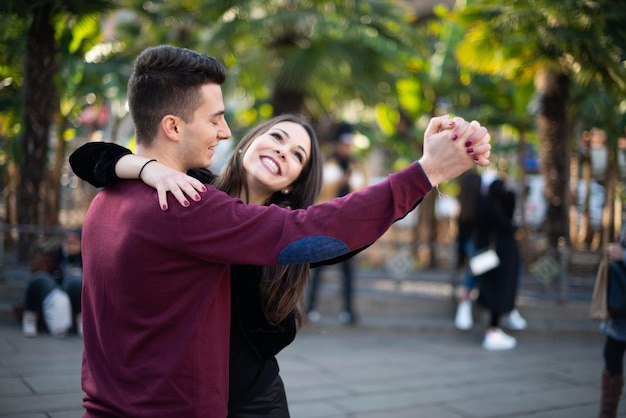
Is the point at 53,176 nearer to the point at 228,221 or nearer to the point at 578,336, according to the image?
the point at 578,336

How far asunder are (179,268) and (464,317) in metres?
6.50

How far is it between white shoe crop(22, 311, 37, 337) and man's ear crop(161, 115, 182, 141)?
5.64 m

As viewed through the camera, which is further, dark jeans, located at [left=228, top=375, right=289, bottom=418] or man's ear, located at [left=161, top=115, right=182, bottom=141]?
dark jeans, located at [left=228, top=375, right=289, bottom=418]

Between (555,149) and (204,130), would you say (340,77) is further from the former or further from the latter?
(204,130)

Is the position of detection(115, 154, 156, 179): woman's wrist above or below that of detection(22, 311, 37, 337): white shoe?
above

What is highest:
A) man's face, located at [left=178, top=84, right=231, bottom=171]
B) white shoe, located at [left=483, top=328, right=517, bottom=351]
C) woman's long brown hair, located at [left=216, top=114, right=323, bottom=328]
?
man's face, located at [left=178, top=84, right=231, bottom=171]

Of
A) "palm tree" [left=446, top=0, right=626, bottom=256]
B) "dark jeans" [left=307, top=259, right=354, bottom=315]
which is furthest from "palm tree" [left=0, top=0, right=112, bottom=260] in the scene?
"palm tree" [left=446, top=0, right=626, bottom=256]

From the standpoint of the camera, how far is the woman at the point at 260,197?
187 cm

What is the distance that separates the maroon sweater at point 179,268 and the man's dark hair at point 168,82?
0.23 metres

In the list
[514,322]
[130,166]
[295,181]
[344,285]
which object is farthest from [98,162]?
[514,322]

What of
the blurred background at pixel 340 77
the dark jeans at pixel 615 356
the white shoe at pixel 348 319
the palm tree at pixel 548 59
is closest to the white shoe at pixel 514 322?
the blurred background at pixel 340 77

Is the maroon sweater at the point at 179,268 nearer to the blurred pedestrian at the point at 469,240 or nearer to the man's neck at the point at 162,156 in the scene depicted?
the man's neck at the point at 162,156

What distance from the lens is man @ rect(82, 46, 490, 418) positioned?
158 cm

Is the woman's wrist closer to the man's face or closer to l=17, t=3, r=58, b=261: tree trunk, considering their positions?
the man's face
